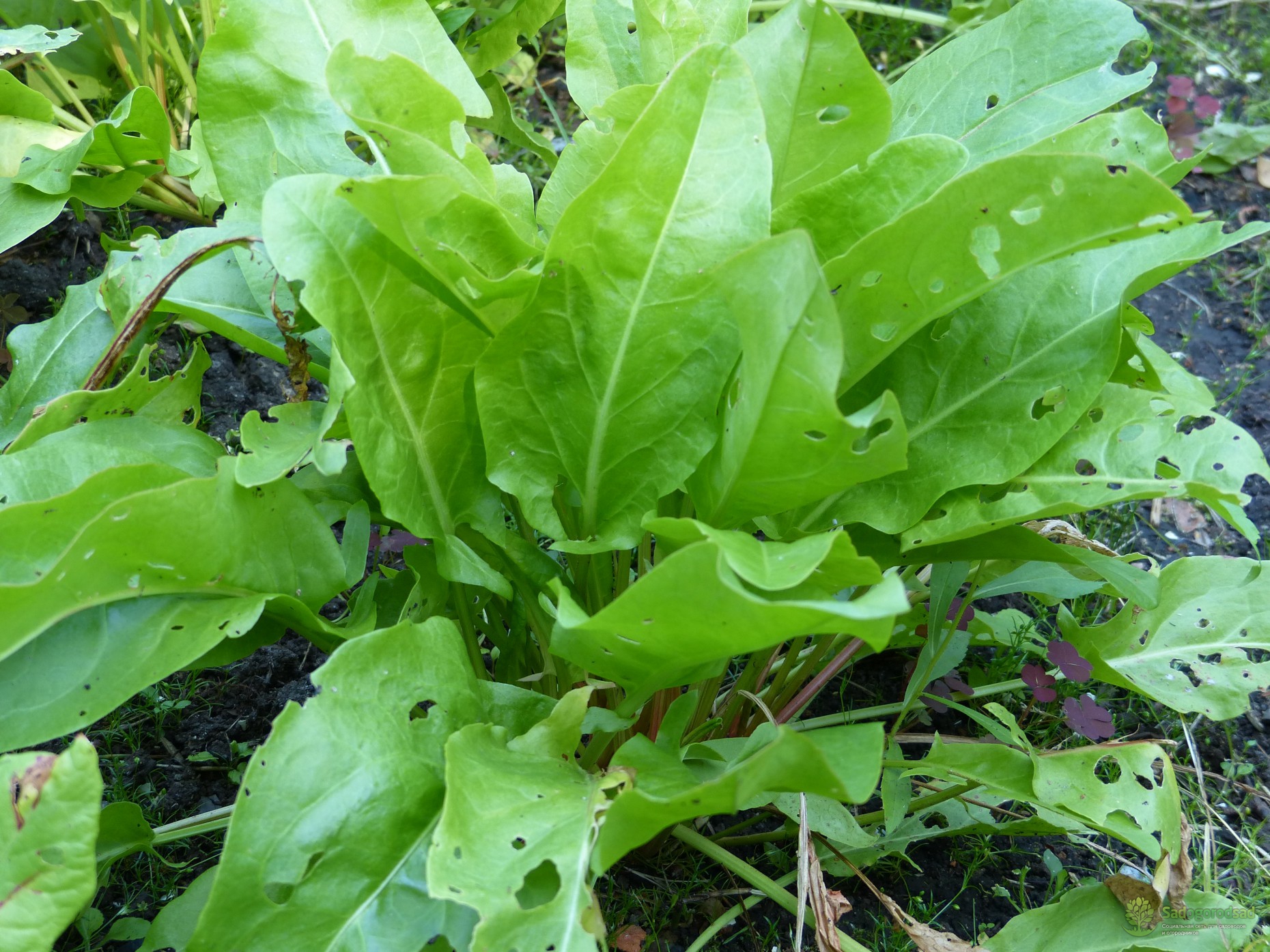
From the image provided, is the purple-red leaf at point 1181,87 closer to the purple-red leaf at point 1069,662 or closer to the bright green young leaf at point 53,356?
the purple-red leaf at point 1069,662

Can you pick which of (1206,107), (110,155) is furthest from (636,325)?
(1206,107)

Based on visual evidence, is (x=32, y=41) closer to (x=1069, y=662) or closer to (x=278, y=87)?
(x=278, y=87)

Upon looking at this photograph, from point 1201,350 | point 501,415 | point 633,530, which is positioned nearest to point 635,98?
point 501,415

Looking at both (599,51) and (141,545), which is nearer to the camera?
(141,545)

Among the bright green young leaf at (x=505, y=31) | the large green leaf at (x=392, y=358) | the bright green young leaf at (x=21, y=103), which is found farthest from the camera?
the bright green young leaf at (x=505, y=31)

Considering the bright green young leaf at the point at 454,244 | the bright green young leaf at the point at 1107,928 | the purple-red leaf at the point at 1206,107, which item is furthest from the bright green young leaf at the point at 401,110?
the purple-red leaf at the point at 1206,107

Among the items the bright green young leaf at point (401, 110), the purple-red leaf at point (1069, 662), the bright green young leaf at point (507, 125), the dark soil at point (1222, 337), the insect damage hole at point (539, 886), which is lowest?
the dark soil at point (1222, 337)
